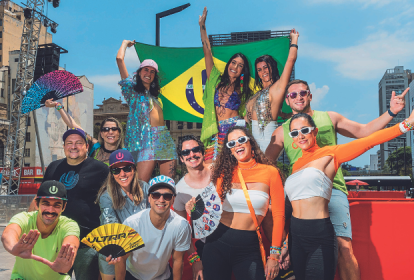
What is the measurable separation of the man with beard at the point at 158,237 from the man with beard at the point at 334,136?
1.33 m

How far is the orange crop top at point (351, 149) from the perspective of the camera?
286 cm

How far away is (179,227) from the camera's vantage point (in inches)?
127

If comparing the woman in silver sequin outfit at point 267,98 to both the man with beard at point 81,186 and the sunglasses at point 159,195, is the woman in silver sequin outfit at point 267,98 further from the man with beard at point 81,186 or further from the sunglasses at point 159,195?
the man with beard at point 81,186

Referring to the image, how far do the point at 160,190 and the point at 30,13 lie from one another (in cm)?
3560

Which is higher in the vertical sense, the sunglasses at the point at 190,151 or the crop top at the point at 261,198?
the sunglasses at the point at 190,151

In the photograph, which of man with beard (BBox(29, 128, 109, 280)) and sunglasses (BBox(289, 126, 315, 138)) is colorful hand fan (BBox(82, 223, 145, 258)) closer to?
man with beard (BBox(29, 128, 109, 280))

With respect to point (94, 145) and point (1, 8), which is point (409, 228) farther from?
point (1, 8)

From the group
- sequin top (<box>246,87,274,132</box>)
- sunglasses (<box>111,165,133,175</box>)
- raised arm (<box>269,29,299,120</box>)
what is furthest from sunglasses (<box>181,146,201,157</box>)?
raised arm (<box>269,29,299,120</box>)

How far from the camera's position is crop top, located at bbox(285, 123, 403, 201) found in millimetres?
2838

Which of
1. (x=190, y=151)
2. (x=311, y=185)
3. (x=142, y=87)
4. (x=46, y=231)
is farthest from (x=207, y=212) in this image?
(x=142, y=87)

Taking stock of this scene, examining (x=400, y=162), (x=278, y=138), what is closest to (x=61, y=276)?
(x=278, y=138)

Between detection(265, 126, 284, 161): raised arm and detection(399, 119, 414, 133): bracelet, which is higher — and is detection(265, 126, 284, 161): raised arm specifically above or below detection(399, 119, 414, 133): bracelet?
below

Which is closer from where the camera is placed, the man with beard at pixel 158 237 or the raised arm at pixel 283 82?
the man with beard at pixel 158 237

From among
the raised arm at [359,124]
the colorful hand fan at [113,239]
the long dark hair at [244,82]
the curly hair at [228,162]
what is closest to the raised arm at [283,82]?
the long dark hair at [244,82]
